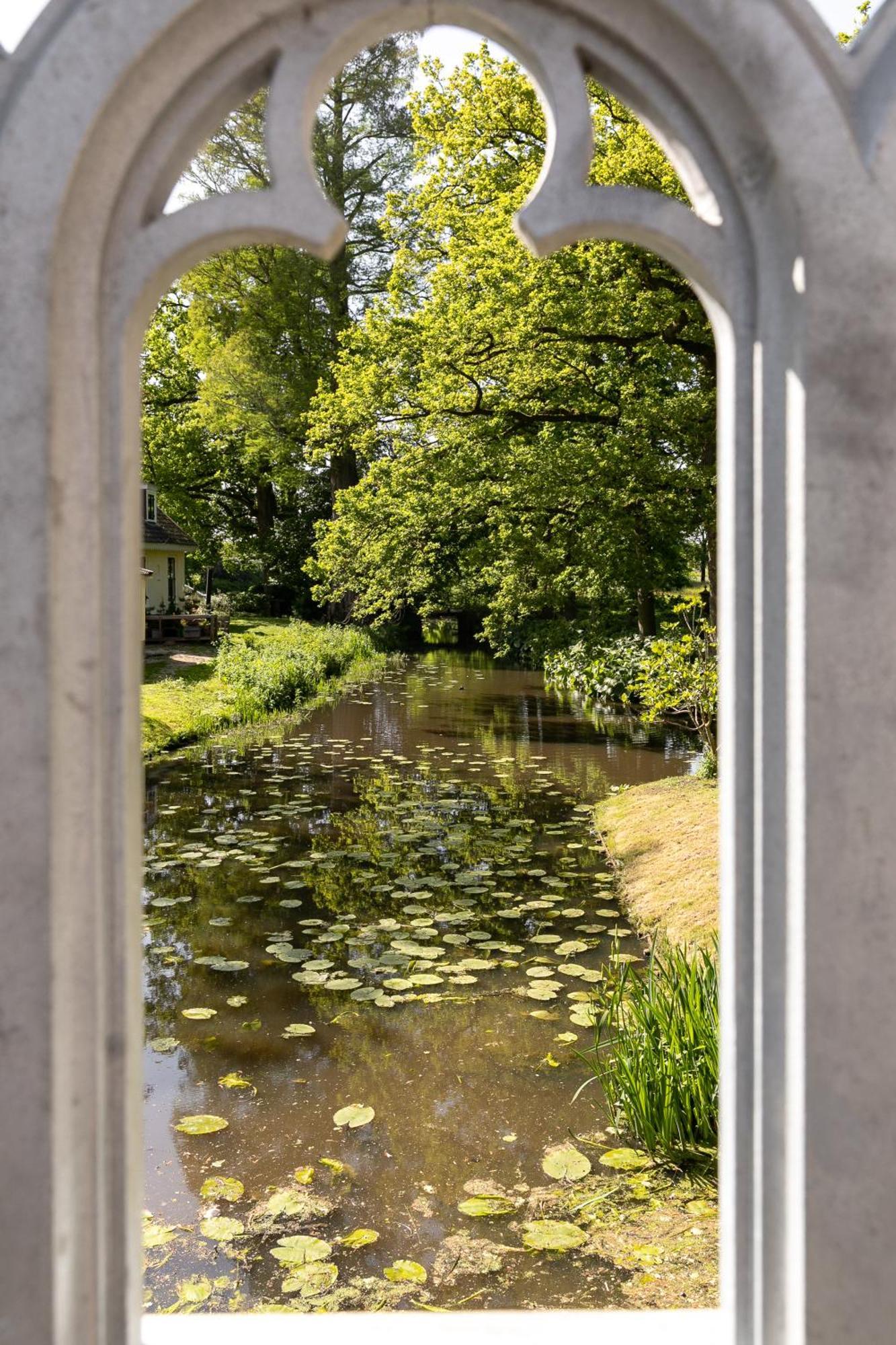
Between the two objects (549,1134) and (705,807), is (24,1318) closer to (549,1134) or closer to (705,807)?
(549,1134)

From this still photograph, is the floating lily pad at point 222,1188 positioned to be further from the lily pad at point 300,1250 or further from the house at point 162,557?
the house at point 162,557

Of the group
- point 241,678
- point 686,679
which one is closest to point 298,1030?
point 686,679

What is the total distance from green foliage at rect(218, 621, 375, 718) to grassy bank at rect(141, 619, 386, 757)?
18 mm

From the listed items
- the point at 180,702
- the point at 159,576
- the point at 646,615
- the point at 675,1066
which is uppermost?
the point at 159,576

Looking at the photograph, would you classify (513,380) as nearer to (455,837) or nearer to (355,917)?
(455,837)

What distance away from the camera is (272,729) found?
47.6 ft

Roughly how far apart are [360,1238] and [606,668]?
14071 mm

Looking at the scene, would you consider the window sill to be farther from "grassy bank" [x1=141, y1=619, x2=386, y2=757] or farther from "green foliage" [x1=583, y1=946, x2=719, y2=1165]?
"grassy bank" [x1=141, y1=619, x2=386, y2=757]

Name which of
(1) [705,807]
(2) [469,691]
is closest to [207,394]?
(2) [469,691]

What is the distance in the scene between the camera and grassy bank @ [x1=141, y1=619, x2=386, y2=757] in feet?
45.4

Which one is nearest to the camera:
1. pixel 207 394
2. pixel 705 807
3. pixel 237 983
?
pixel 237 983

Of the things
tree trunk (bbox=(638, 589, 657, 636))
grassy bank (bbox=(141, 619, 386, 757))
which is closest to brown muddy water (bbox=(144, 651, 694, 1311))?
grassy bank (bbox=(141, 619, 386, 757))

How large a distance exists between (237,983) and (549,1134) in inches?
83.5

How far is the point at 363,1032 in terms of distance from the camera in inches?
197
